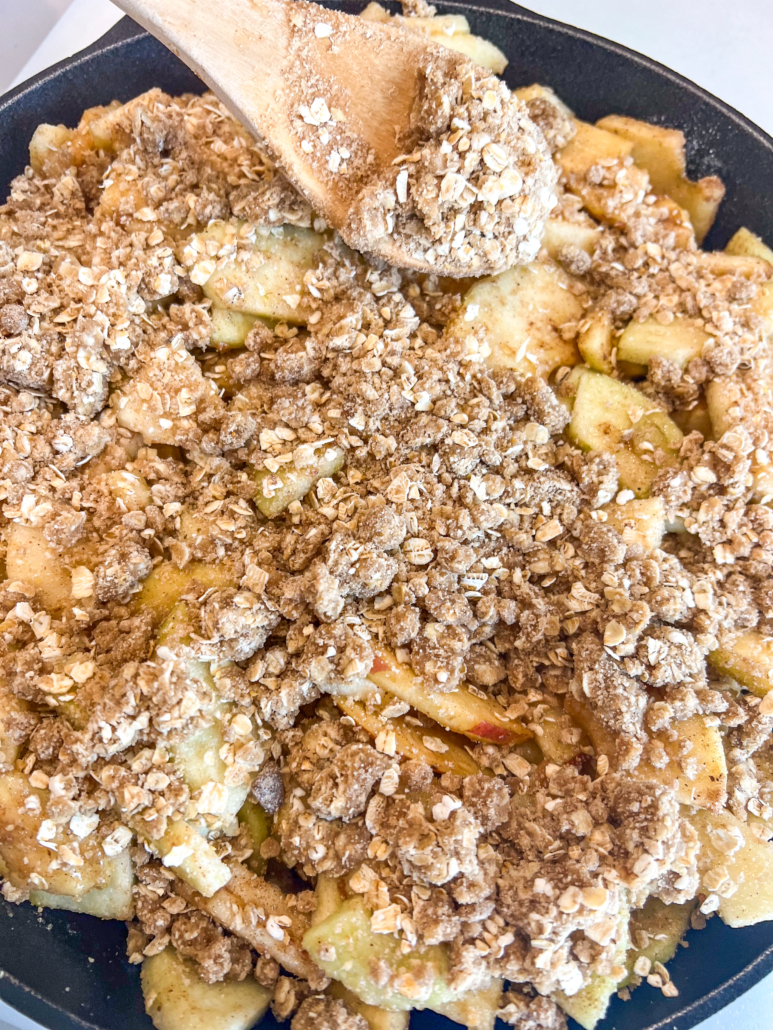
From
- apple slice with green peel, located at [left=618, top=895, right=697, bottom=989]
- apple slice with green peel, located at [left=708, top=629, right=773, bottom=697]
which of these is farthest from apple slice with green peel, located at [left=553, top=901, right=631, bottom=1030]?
apple slice with green peel, located at [left=708, top=629, right=773, bottom=697]

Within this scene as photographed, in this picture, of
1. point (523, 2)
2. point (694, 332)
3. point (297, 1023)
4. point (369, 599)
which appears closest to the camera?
point (297, 1023)

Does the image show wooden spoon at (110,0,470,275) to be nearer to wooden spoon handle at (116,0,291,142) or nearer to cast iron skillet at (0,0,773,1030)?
wooden spoon handle at (116,0,291,142)

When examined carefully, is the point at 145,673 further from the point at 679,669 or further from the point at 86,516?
the point at 679,669

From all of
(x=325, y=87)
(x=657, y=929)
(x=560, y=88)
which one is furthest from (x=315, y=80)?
(x=657, y=929)

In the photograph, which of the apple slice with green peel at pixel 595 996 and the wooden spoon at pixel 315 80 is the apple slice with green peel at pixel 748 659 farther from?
the wooden spoon at pixel 315 80

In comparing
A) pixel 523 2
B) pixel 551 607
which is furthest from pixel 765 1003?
pixel 523 2

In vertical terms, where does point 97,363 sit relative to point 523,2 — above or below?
below


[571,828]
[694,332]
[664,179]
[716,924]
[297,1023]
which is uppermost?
[664,179]

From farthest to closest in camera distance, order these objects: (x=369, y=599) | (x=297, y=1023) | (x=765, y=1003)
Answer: (x=765, y=1003) < (x=369, y=599) < (x=297, y=1023)
